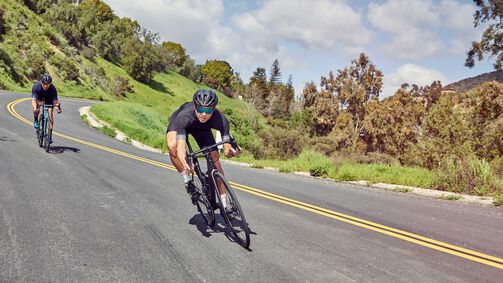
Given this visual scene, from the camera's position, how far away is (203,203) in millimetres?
5691

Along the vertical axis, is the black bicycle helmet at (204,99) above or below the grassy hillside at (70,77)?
below

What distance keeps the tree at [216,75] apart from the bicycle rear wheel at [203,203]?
414 ft

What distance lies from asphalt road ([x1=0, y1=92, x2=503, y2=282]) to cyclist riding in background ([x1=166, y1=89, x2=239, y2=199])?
0.99 meters

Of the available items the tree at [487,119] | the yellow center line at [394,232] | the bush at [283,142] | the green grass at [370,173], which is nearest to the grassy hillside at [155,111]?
the bush at [283,142]

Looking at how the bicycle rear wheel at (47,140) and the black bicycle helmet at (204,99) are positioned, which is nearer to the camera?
the black bicycle helmet at (204,99)

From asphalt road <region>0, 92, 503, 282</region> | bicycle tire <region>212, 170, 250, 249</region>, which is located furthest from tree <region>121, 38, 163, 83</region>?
bicycle tire <region>212, 170, 250, 249</region>

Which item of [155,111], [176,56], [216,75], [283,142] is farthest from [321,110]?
[216,75]

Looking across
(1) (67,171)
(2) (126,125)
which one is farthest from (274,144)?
(1) (67,171)

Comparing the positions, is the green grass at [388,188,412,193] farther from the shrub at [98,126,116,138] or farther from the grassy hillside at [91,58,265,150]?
the shrub at [98,126,116,138]

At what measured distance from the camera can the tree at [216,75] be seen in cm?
13062

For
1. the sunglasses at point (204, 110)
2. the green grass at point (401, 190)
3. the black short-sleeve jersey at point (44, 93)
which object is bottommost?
the green grass at point (401, 190)

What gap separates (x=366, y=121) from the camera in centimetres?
4294

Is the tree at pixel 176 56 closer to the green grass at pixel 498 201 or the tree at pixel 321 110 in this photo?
the tree at pixel 321 110

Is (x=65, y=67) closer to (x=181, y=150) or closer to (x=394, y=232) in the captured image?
(x=181, y=150)
